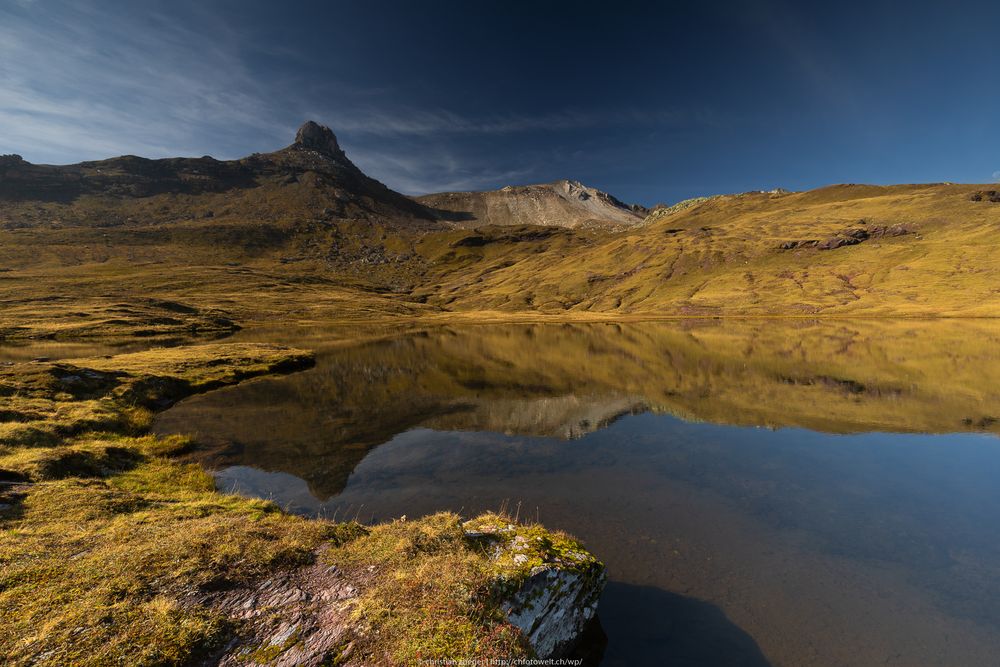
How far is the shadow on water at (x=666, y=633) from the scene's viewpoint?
1278 cm

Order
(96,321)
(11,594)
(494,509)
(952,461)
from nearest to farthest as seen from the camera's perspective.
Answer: (11,594)
(494,509)
(952,461)
(96,321)

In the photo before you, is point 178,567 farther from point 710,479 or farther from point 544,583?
point 710,479

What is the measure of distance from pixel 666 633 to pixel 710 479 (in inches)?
569

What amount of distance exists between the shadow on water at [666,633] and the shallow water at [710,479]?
0.07m

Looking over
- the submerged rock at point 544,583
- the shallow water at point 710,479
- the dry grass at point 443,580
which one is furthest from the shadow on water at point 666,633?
the dry grass at point 443,580

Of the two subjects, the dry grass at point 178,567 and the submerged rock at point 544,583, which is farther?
the submerged rock at point 544,583

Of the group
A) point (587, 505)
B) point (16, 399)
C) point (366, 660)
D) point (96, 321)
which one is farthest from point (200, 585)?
point (96, 321)

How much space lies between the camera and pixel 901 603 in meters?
15.1

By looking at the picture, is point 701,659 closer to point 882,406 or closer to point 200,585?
point 200,585

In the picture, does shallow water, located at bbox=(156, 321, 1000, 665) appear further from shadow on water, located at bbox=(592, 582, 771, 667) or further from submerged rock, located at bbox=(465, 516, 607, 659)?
submerged rock, located at bbox=(465, 516, 607, 659)

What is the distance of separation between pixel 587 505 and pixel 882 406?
40.0 metres

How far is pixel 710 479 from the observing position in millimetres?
26047

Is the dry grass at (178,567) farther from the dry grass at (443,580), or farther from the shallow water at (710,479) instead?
the shallow water at (710,479)

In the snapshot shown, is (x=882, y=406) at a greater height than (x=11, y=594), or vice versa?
(x=882, y=406)
